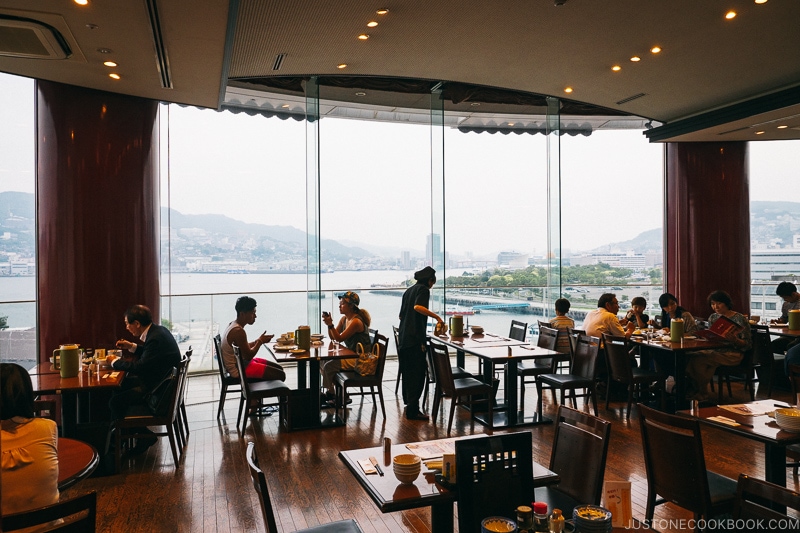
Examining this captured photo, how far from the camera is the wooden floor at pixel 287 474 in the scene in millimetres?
3734

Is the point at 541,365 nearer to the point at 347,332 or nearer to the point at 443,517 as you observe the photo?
the point at 347,332

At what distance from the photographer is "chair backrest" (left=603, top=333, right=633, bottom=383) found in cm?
597

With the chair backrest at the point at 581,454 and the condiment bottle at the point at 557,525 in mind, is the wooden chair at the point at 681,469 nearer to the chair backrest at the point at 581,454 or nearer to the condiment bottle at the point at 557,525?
the chair backrest at the point at 581,454

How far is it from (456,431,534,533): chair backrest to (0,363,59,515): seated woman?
171cm

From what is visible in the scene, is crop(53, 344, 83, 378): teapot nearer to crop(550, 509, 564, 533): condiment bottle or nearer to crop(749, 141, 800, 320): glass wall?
crop(550, 509, 564, 533): condiment bottle

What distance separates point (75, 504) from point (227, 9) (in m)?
3.07

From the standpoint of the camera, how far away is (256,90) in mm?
7430

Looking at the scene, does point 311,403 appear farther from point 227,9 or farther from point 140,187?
point 227,9

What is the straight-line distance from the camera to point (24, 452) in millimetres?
2381

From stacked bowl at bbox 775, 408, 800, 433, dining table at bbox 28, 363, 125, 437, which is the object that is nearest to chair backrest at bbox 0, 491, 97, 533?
dining table at bbox 28, 363, 125, 437

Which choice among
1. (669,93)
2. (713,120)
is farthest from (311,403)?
(713,120)

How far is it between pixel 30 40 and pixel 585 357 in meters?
5.50

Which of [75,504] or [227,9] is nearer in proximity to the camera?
[75,504]

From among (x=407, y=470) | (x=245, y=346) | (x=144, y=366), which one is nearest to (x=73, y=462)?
(x=407, y=470)
